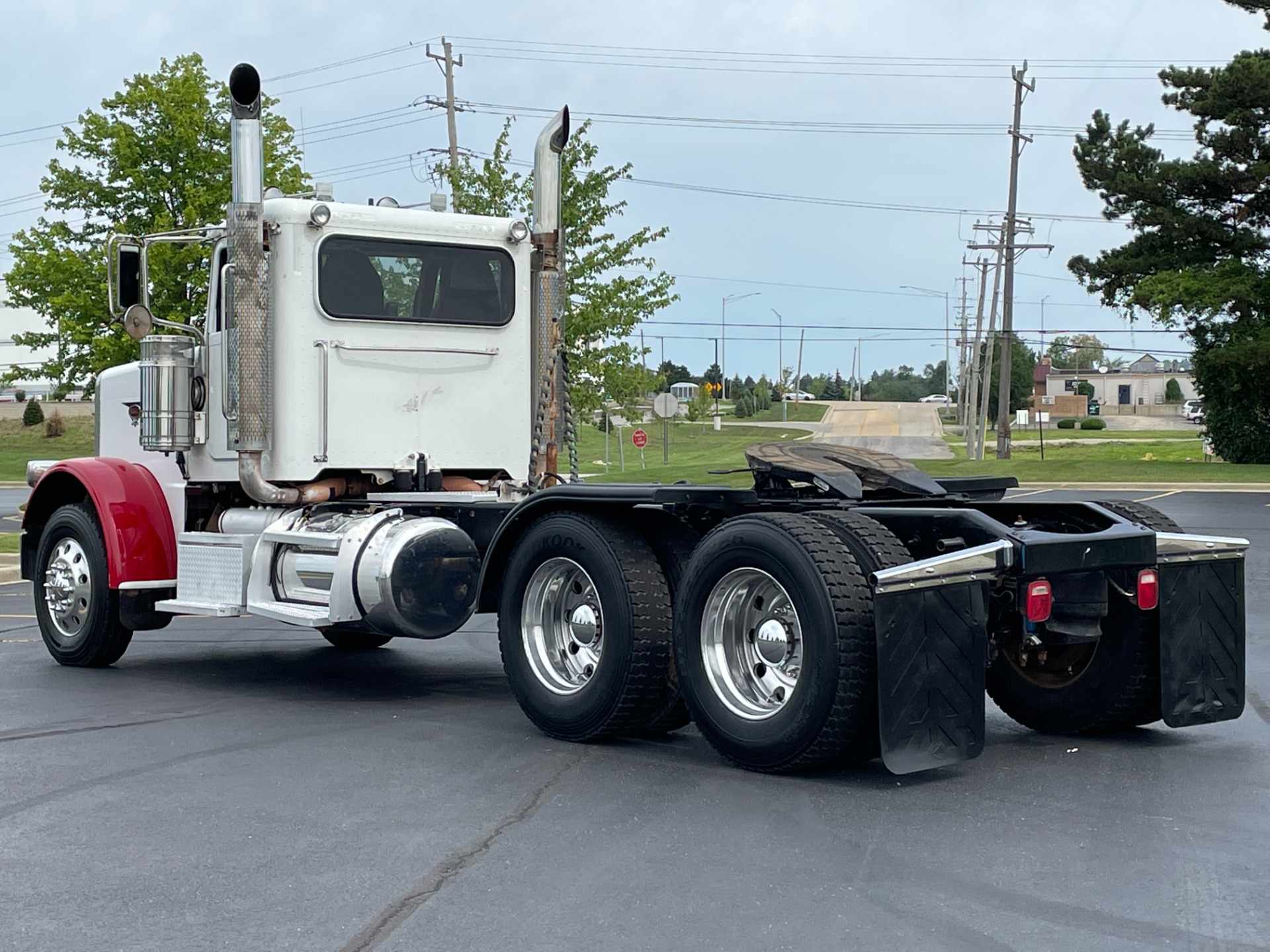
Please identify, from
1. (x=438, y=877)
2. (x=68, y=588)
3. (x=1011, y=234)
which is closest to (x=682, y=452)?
(x=1011, y=234)

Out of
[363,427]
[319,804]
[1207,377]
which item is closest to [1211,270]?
[1207,377]

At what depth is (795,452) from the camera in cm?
775

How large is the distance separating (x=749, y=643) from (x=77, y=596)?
5.39 m

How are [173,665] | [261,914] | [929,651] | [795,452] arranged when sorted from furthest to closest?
[173,665]
[795,452]
[929,651]
[261,914]

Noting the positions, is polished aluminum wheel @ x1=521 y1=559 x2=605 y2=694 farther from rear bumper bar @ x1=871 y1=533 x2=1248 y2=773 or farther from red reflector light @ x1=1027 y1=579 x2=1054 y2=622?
red reflector light @ x1=1027 y1=579 x2=1054 y2=622

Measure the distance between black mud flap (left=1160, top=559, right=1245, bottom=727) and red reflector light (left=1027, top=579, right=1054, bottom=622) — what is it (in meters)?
0.84

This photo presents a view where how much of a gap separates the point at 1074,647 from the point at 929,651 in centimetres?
167

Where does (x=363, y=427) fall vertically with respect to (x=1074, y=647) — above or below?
above

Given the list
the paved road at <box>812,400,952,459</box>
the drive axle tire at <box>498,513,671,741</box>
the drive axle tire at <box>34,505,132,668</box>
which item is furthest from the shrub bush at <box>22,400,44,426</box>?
the drive axle tire at <box>498,513,671,741</box>

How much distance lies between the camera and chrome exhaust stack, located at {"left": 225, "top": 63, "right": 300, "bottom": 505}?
30.5 feet

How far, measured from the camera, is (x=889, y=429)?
3438 inches

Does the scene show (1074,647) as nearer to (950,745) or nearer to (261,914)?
(950,745)

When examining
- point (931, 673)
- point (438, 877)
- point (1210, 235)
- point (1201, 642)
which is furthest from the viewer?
point (1210, 235)

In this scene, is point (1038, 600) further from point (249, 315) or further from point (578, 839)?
point (249, 315)
